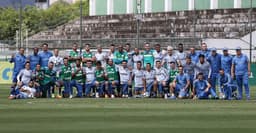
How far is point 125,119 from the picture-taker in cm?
1739

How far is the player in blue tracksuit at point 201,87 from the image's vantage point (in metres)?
27.7

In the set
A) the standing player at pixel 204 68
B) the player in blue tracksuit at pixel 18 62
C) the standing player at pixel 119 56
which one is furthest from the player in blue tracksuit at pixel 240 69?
the player in blue tracksuit at pixel 18 62

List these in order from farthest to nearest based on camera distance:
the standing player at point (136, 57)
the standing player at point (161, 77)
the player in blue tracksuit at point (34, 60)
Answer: the standing player at point (136, 57) → the player in blue tracksuit at point (34, 60) → the standing player at point (161, 77)

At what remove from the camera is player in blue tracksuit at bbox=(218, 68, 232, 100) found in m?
27.8

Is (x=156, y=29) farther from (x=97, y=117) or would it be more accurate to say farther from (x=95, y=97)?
Result: (x=97, y=117)

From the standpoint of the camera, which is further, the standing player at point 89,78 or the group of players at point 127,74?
the standing player at point 89,78

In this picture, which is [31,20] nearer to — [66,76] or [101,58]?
[101,58]

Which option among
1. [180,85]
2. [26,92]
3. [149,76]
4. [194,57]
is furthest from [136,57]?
[26,92]

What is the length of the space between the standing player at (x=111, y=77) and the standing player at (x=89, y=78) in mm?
518

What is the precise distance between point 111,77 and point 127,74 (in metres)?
0.60

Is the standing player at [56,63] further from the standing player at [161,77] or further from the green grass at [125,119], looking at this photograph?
the green grass at [125,119]

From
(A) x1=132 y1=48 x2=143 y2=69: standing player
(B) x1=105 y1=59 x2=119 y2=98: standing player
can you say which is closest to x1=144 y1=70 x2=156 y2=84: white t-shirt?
(A) x1=132 y1=48 x2=143 y2=69: standing player

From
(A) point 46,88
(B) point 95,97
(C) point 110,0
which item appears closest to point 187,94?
(B) point 95,97

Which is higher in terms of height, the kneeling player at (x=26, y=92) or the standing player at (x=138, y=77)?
the standing player at (x=138, y=77)
